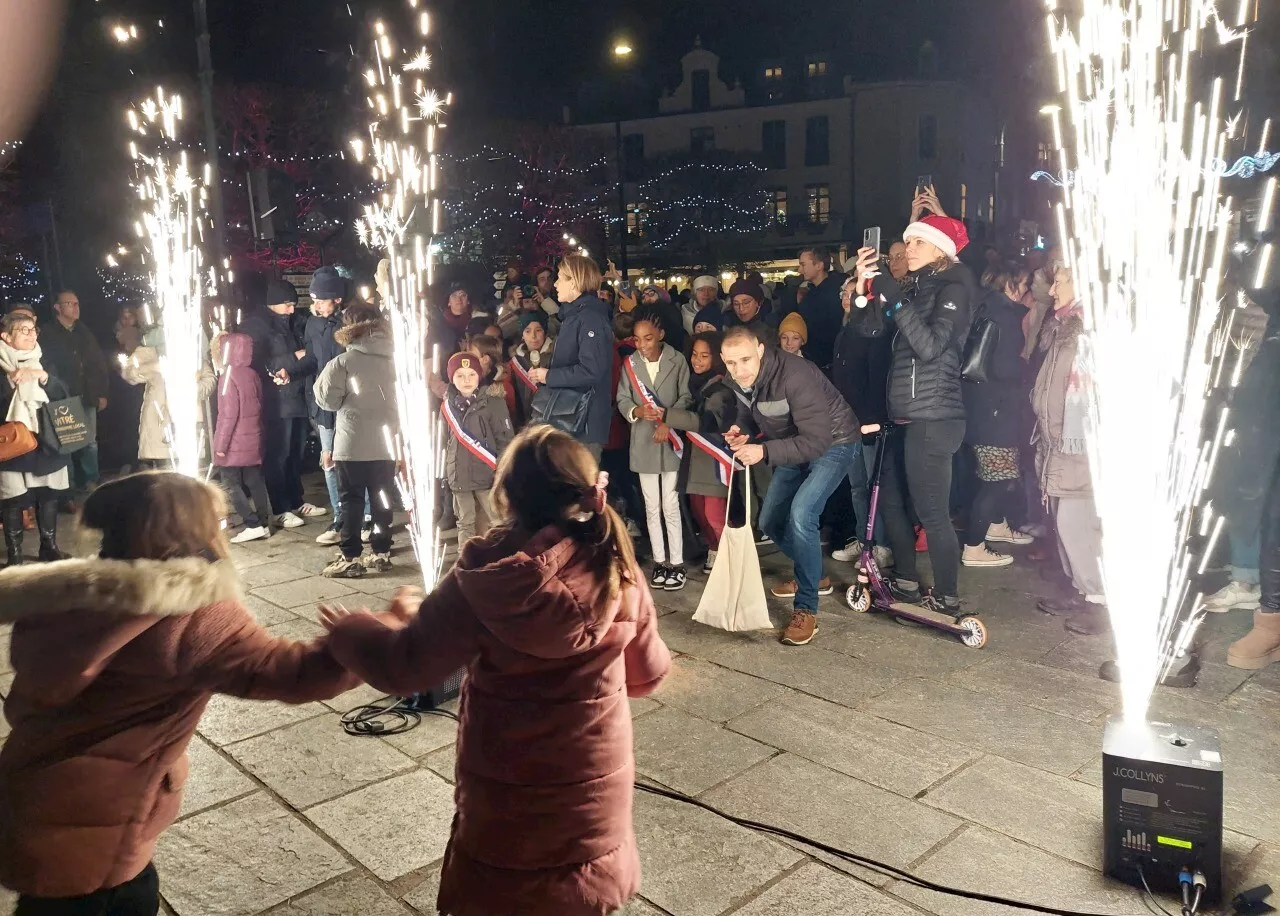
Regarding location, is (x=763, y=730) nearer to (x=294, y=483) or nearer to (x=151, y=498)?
(x=151, y=498)

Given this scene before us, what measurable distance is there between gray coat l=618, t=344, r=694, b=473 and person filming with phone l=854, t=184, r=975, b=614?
5.56ft

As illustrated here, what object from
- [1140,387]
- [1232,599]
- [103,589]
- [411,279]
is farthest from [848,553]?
[103,589]

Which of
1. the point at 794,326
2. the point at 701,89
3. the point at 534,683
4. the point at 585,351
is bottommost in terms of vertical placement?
the point at 534,683

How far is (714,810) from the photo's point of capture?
3.83 m

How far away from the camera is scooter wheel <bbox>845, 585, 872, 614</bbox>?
6289 millimetres

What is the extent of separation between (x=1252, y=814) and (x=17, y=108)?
2036 centimetres

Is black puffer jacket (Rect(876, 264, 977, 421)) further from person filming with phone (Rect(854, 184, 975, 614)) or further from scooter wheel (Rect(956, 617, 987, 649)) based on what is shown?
scooter wheel (Rect(956, 617, 987, 649))

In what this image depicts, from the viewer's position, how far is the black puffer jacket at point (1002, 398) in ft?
23.5

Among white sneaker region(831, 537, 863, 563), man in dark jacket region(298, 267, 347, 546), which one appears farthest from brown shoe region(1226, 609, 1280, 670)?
man in dark jacket region(298, 267, 347, 546)

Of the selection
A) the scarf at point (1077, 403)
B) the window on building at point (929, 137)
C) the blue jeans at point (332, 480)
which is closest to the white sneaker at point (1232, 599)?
the scarf at point (1077, 403)

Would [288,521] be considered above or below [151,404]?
below

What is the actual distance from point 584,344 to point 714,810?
3.87 metres

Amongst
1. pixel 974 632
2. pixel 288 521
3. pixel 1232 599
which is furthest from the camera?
pixel 288 521

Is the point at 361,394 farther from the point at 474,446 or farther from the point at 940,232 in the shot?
the point at 940,232
